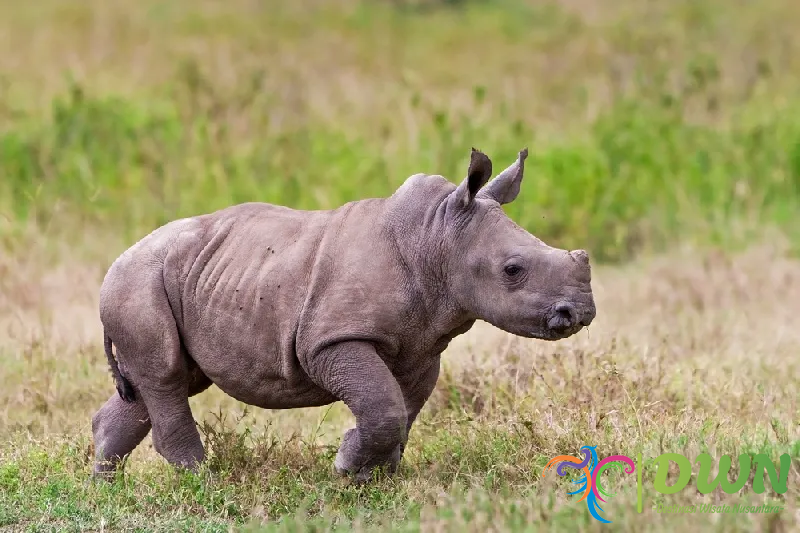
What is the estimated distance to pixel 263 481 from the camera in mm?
6031

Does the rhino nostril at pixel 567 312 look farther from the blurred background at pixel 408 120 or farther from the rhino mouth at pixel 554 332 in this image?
the blurred background at pixel 408 120

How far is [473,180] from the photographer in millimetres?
5676

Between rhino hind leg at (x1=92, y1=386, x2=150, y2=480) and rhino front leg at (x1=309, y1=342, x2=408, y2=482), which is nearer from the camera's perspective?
rhino front leg at (x1=309, y1=342, x2=408, y2=482)

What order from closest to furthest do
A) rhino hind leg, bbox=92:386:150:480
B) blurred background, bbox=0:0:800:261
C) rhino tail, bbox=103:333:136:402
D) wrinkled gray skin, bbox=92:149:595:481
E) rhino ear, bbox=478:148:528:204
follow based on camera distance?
wrinkled gray skin, bbox=92:149:595:481
rhino ear, bbox=478:148:528:204
rhino tail, bbox=103:333:136:402
rhino hind leg, bbox=92:386:150:480
blurred background, bbox=0:0:800:261

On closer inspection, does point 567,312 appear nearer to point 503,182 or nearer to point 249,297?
point 503,182

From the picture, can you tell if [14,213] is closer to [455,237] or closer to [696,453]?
[455,237]

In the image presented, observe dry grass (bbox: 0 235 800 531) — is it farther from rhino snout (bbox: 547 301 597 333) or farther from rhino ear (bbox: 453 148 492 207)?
rhino ear (bbox: 453 148 492 207)

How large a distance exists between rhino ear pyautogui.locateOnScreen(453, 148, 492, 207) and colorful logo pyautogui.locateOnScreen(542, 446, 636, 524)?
1.27 metres

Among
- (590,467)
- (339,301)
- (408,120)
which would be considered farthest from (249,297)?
(408,120)

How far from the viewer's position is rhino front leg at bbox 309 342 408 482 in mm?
5570

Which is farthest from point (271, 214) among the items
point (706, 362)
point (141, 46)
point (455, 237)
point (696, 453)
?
point (141, 46)

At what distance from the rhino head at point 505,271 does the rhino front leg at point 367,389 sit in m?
0.50

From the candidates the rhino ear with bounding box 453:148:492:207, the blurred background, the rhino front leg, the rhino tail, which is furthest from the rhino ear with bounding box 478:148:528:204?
the blurred background

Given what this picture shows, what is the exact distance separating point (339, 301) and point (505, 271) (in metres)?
0.76
